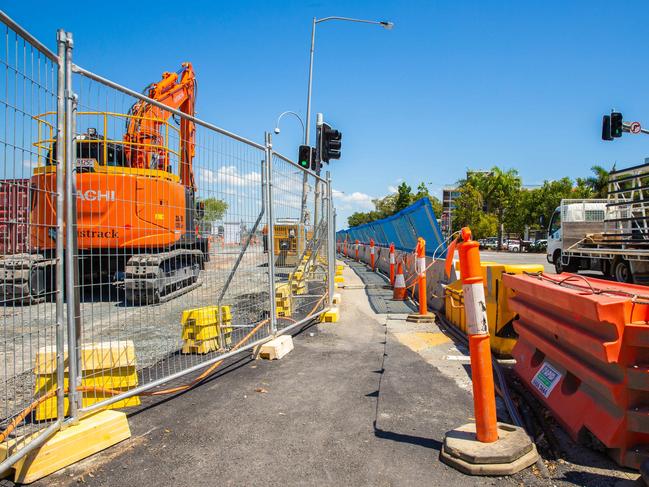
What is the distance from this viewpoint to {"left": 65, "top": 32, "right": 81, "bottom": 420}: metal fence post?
3.14 m

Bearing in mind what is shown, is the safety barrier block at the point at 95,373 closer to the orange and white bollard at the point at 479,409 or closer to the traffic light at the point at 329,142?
the orange and white bollard at the point at 479,409

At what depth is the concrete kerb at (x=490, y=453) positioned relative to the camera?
291cm

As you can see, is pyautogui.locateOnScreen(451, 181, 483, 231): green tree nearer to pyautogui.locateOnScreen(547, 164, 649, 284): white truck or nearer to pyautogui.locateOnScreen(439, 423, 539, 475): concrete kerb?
pyautogui.locateOnScreen(547, 164, 649, 284): white truck

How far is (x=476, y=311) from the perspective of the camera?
3.12 meters

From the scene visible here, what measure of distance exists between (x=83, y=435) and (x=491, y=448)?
271 cm

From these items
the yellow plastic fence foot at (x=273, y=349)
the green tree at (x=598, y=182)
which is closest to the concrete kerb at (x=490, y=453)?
the yellow plastic fence foot at (x=273, y=349)

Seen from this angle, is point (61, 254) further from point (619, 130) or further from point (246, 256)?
point (619, 130)

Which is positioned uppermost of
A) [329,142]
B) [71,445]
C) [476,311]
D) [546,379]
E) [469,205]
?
[469,205]

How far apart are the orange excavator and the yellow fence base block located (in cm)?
93

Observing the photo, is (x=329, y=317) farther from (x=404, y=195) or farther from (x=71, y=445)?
(x=404, y=195)

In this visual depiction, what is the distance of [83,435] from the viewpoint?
3.17 m

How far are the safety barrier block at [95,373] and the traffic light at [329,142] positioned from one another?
866 cm

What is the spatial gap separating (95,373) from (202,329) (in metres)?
1.71

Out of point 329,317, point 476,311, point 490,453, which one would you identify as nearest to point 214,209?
point 476,311
